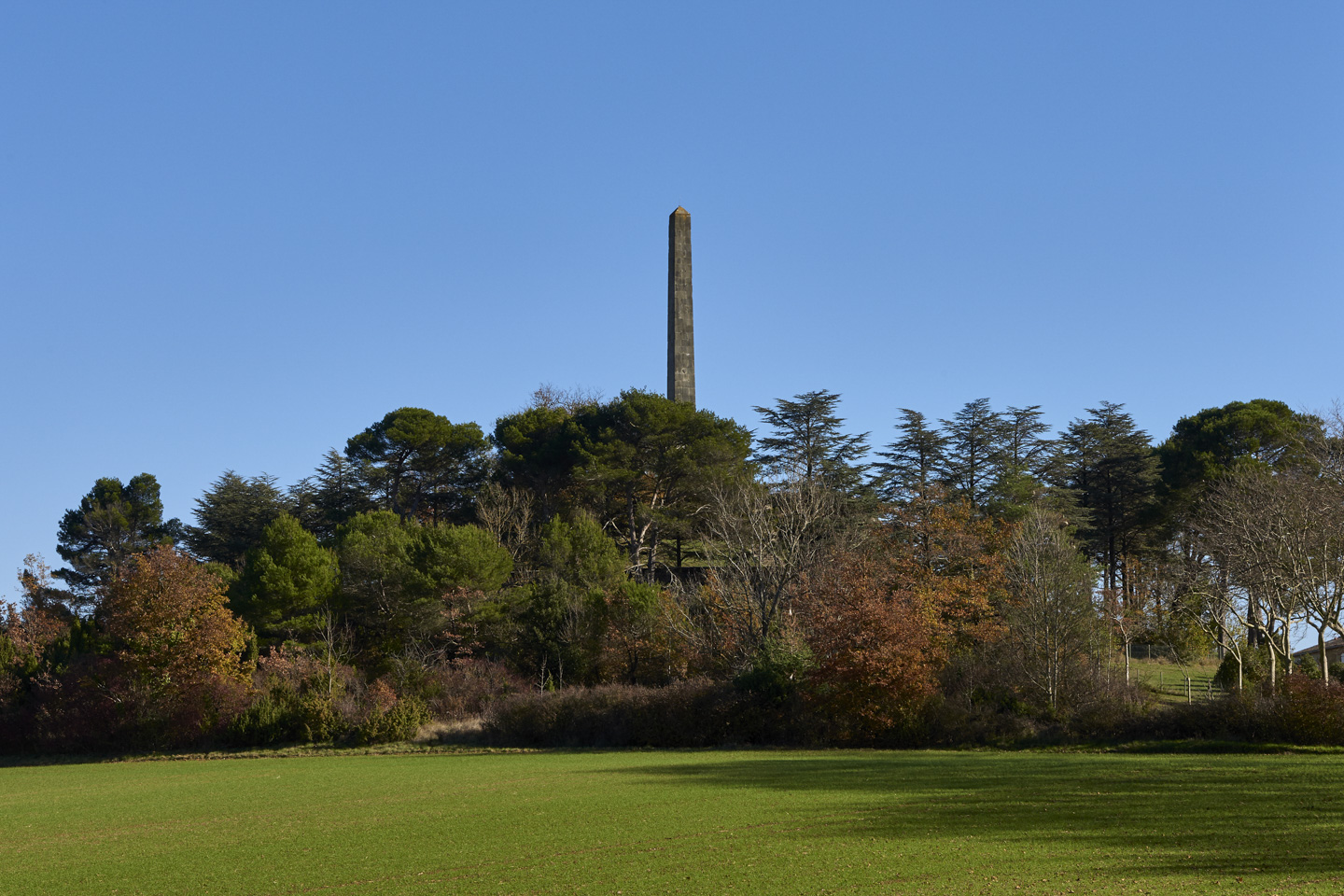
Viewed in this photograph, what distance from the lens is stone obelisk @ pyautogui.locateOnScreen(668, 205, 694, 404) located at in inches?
2606

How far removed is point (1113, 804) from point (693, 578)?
42.0 metres

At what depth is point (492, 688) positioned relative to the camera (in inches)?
1704

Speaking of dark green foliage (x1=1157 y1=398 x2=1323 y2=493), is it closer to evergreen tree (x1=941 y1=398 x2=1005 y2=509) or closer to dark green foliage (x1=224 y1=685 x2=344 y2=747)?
evergreen tree (x1=941 y1=398 x2=1005 y2=509)

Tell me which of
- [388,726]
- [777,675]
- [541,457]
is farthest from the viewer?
[541,457]

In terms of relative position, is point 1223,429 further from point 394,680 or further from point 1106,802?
point 1106,802

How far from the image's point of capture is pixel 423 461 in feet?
214

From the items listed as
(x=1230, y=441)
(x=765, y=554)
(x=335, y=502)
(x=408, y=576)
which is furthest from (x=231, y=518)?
(x=1230, y=441)

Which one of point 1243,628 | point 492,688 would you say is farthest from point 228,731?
point 1243,628

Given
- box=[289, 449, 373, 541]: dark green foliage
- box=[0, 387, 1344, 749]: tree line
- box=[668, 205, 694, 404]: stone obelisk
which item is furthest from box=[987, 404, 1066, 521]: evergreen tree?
box=[289, 449, 373, 541]: dark green foliage

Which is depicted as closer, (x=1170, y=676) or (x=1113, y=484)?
(x=1170, y=676)

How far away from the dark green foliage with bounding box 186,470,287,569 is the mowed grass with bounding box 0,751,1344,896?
43444 mm

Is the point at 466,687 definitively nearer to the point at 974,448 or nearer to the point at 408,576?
the point at 408,576

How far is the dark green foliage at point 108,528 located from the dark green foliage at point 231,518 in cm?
248

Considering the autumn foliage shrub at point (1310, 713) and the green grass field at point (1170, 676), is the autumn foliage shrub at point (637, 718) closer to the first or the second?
the green grass field at point (1170, 676)
